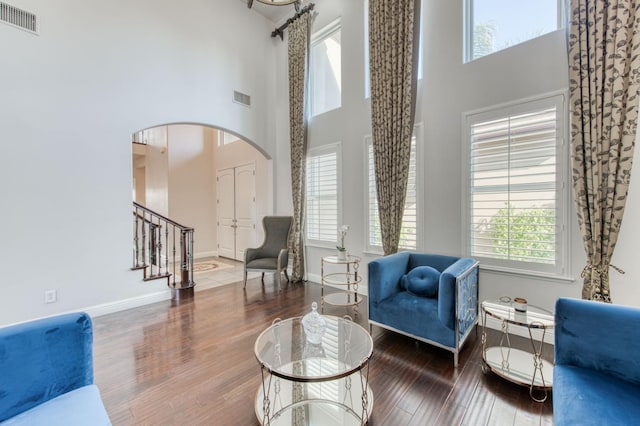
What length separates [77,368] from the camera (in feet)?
4.55

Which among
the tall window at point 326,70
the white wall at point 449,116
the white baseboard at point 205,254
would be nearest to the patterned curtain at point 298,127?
the tall window at point 326,70

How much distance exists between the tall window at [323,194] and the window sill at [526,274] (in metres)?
2.23

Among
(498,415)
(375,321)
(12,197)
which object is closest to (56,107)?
(12,197)

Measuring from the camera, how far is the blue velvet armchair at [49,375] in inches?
45.7

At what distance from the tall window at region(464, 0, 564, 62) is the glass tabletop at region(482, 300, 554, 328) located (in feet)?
8.55

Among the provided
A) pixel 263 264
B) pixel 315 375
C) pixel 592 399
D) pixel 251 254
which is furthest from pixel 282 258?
pixel 592 399

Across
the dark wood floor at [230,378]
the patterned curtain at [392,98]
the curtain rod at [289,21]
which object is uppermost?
the curtain rod at [289,21]

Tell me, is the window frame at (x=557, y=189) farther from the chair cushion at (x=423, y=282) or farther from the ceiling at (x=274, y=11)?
the ceiling at (x=274, y=11)

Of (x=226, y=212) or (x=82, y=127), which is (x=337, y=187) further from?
(x=226, y=212)

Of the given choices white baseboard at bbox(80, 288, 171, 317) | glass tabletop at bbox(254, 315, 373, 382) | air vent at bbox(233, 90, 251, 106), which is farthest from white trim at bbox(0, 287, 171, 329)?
air vent at bbox(233, 90, 251, 106)

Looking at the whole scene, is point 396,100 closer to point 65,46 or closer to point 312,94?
point 312,94

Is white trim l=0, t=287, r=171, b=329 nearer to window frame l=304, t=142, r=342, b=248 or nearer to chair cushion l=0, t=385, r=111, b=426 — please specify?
window frame l=304, t=142, r=342, b=248

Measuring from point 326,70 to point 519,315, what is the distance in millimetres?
4496

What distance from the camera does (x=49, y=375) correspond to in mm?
1308
